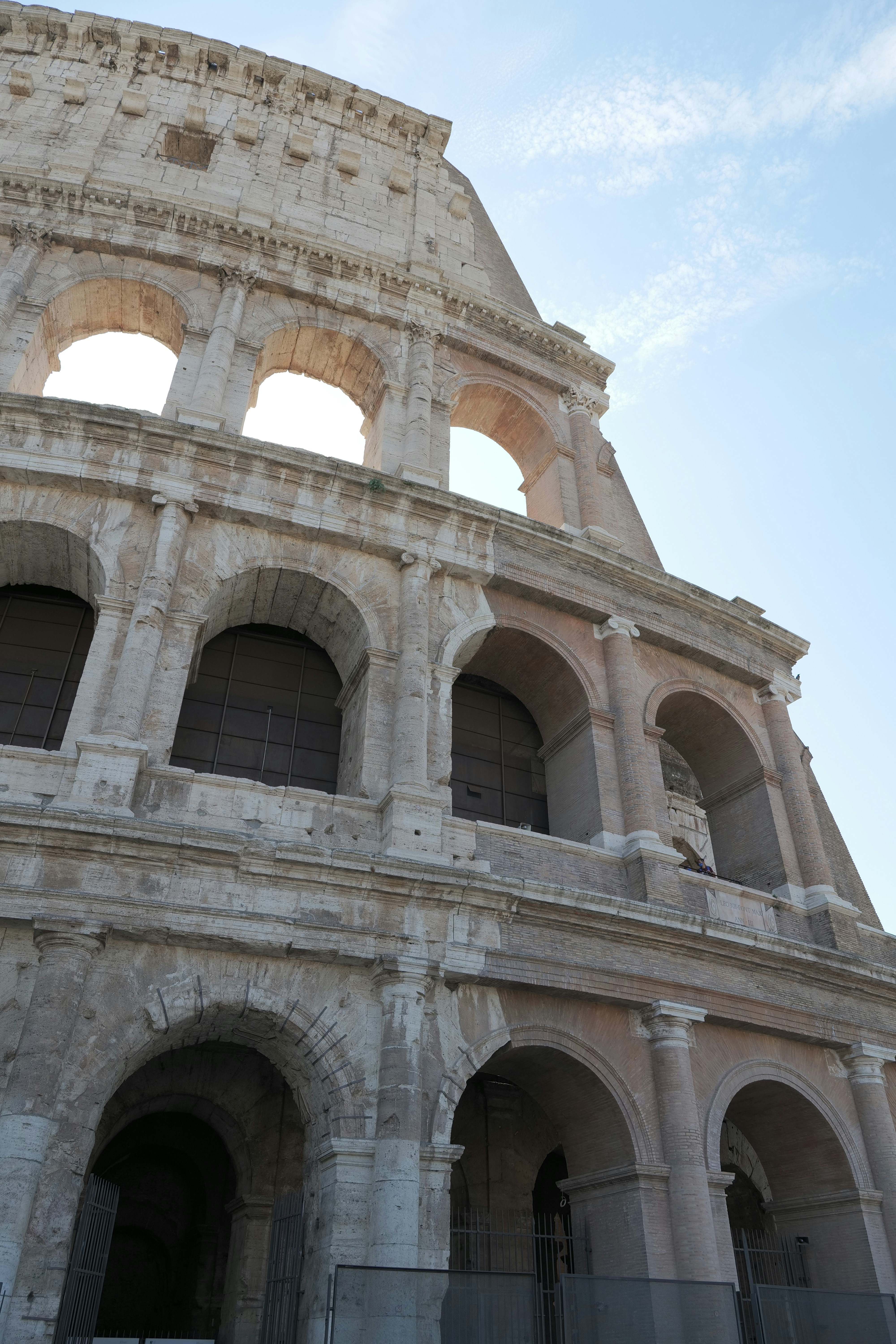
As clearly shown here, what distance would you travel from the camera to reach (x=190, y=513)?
10852mm

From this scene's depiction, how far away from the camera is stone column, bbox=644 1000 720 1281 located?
Result: 8.70 meters

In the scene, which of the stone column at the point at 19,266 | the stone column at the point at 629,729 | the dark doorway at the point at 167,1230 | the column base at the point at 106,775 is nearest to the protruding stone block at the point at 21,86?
the stone column at the point at 19,266

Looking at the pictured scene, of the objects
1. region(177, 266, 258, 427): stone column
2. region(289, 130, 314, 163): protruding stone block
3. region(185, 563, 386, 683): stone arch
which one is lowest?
region(185, 563, 386, 683): stone arch

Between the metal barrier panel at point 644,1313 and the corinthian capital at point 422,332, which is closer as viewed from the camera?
the metal barrier panel at point 644,1313

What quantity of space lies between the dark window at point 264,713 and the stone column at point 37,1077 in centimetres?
300

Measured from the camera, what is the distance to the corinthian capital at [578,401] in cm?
1556

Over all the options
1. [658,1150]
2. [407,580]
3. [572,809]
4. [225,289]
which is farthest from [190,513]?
[658,1150]

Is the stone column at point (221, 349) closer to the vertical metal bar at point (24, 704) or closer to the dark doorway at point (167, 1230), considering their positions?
the vertical metal bar at point (24, 704)

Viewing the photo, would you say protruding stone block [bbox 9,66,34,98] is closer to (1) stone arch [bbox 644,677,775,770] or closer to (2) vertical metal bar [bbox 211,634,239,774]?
(2) vertical metal bar [bbox 211,634,239,774]

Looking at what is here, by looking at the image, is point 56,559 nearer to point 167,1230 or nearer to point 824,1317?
point 167,1230

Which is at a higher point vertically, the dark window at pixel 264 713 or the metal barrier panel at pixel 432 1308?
the dark window at pixel 264 713

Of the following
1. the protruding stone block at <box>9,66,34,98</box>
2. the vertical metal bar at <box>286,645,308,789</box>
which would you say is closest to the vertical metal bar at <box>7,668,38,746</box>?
the vertical metal bar at <box>286,645,308,789</box>

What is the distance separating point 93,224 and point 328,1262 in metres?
13.0

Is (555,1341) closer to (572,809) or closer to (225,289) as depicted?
(572,809)
